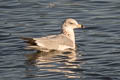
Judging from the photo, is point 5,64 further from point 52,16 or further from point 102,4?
point 102,4

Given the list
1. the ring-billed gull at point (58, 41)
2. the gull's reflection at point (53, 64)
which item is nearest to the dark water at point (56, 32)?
the gull's reflection at point (53, 64)

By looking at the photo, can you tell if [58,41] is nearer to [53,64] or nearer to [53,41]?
[53,41]

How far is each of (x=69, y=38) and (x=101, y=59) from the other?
6.49 feet

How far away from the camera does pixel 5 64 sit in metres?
12.2

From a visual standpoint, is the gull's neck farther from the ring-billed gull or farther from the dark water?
the dark water

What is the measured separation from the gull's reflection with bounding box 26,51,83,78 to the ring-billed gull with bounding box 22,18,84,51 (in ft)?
0.70

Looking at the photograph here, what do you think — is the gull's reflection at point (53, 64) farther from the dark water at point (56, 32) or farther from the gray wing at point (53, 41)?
the gray wing at point (53, 41)

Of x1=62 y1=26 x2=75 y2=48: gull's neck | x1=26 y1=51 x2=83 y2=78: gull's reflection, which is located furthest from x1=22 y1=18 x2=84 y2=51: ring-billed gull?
x1=26 y1=51 x2=83 y2=78: gull's reflection

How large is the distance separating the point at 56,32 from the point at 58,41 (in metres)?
1.76

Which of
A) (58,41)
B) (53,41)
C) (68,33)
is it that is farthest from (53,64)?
(68,33)

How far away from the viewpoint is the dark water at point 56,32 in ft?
37.9

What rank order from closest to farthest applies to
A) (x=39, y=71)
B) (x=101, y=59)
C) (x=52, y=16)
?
1. (x=39, y=71)
2. (x=101, y=59)
3. (x=52, y=16)

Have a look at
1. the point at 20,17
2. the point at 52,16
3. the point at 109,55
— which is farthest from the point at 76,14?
the point at 109,55

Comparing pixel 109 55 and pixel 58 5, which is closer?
pixel 109 55
